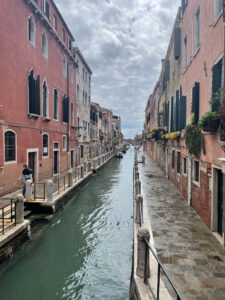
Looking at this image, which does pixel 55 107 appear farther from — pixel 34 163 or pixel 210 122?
pixel 210 122

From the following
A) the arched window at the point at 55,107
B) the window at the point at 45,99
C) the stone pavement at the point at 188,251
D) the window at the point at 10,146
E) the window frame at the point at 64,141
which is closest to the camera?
the stone pavement at the point at 188,251

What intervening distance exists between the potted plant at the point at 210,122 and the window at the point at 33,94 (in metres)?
9.85

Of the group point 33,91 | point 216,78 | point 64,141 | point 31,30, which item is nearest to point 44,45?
point 31,30

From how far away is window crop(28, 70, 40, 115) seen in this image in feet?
Answer: 38.5

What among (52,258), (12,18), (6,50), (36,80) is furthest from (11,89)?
(52,258)

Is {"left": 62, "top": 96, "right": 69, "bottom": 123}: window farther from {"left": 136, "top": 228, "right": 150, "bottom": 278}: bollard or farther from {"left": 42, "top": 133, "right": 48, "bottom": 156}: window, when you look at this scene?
{"left": 136, "top": 228, "right": 150, "bottom": 278}: bollard

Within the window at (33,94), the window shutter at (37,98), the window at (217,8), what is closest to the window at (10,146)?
the window at (33,94)

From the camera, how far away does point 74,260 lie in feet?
20.1

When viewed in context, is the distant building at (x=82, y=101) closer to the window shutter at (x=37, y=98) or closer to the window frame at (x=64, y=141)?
the window frame at (x=64, y=141)

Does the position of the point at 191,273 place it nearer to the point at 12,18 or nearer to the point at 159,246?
the point at 159,246

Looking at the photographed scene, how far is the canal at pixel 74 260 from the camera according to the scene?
4.82m

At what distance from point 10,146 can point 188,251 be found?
9.06 metres

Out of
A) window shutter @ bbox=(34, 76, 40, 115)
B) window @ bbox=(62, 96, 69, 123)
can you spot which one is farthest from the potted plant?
window @ bbox=(62, 96, 69, 123)

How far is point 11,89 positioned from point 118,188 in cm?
1020
